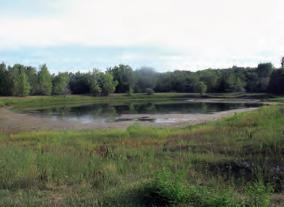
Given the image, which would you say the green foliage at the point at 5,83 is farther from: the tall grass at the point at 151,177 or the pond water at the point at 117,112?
the tall grass at the point at 151,177

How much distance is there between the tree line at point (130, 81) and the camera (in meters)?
112

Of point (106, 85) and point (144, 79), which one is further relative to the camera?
point (144, 79)

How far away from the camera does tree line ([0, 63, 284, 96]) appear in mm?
111750

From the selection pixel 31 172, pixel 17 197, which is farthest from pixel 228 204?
pixel 31 172

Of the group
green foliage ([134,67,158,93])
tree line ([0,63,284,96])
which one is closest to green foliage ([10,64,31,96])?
tree line ([0,63,284,96])

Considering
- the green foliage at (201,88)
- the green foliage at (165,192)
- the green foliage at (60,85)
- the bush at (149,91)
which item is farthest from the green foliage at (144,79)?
the green foliage at (165,192)

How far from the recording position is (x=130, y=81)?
472 ft

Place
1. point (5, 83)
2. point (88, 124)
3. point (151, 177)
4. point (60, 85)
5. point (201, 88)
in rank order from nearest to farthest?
point (151, 177) < point (88, 124) < point (5, 83) < point (60, 85) < point (201, 88)

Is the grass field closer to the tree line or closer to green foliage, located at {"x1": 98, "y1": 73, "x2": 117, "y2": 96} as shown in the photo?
the tree line

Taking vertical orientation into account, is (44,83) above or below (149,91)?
above

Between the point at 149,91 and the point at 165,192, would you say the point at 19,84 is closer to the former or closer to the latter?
the point at 149,91

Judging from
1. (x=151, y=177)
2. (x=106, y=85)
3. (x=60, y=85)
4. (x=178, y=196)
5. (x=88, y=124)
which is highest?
(x=60, y=85)

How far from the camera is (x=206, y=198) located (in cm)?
770

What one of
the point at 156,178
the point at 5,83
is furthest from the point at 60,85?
the point at 156,178
